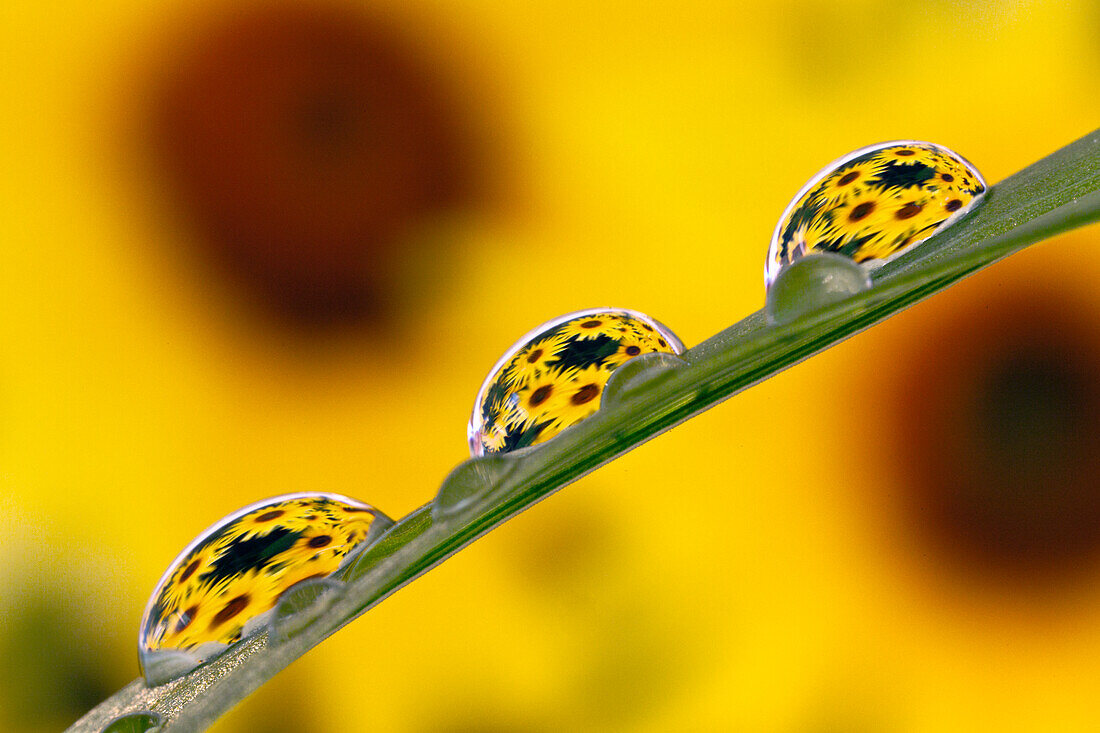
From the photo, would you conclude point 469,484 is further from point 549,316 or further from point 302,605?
point 549,316

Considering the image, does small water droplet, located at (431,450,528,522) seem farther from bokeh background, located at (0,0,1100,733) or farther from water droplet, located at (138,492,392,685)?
bokeh background, located at (0,0,1100,733)

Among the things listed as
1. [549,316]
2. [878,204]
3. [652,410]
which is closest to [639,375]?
[652,410]

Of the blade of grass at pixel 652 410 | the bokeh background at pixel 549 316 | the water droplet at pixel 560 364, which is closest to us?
the blade of grass at pixel 652 410

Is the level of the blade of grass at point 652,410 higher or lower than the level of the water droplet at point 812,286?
lower

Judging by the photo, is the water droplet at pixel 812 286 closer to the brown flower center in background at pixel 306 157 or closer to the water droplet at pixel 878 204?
the water droplet at pixel 878 204

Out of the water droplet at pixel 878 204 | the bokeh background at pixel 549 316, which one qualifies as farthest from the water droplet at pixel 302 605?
the bokeh background at pixel 549 316
